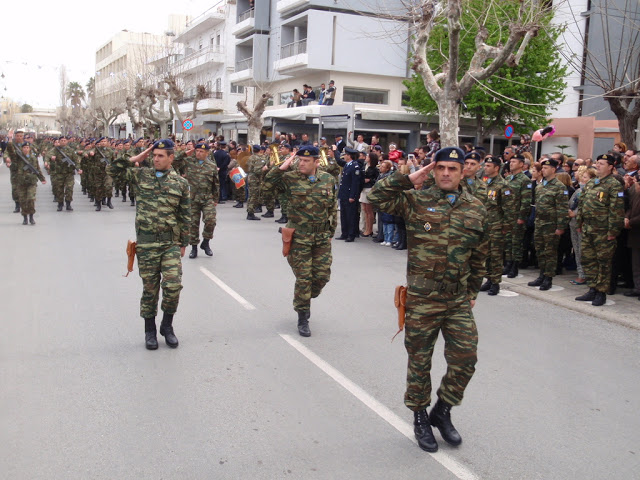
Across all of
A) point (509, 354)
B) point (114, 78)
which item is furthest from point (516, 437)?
point (114, 78)

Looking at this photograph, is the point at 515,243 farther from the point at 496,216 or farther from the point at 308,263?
the point at 308,263

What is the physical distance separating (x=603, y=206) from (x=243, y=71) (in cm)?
3599

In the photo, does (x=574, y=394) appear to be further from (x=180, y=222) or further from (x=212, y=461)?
(x=180, y=222)

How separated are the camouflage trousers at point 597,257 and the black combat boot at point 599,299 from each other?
0.24 feet

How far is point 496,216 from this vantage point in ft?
31.5

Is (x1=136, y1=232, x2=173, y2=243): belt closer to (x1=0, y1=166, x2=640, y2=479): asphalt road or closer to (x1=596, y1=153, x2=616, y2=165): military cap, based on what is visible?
(x1=0, y1=166, x2=640, y2=479): asphalt road

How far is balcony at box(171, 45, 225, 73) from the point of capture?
155ft

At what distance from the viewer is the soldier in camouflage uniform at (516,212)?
985cm

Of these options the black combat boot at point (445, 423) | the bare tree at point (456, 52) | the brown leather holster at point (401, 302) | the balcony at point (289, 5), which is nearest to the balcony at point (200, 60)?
the balcony at point (289, 5)

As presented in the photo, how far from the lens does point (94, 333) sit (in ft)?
22.2

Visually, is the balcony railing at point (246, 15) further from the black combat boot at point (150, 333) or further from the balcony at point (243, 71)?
the black combat boot at point (150, 333)

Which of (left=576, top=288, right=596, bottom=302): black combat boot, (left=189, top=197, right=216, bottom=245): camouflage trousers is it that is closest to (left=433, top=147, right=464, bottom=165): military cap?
(left=576, top=288, right=596, bottom=302): black combat boot

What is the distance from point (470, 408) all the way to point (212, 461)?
6.92ft

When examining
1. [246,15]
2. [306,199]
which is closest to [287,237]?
[306,199]
